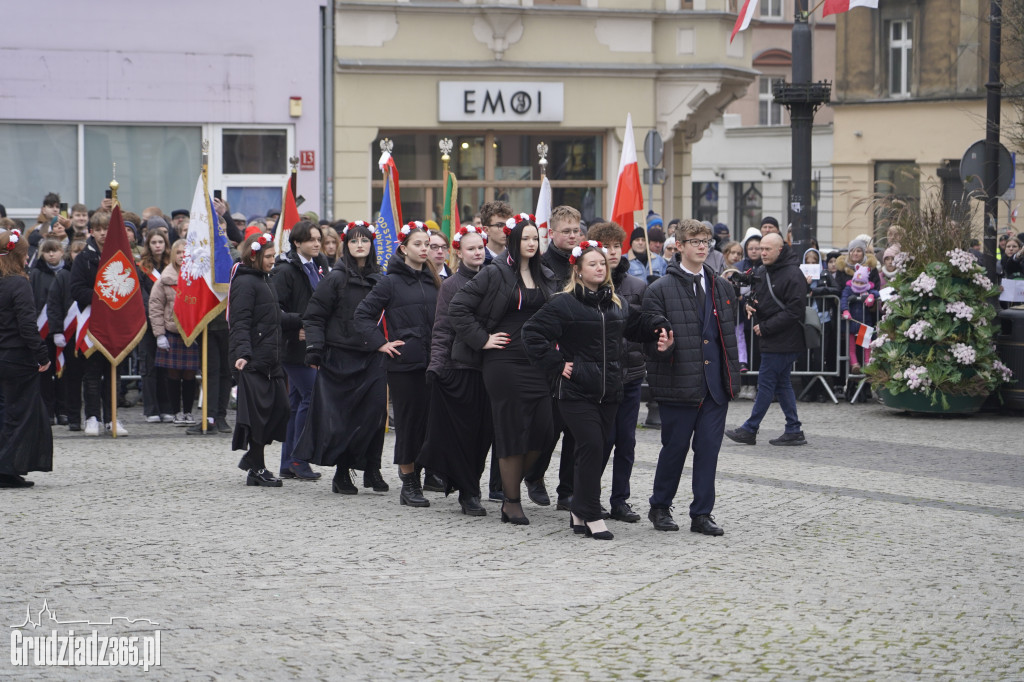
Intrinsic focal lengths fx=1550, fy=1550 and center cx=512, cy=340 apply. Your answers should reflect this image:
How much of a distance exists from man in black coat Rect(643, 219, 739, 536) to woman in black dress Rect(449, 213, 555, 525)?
747mm

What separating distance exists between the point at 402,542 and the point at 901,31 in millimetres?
36557

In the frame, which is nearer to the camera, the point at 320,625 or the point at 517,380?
the point at 320,625

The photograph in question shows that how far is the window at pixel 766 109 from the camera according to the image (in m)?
52.9

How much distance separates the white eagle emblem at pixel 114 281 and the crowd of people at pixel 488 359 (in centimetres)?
298

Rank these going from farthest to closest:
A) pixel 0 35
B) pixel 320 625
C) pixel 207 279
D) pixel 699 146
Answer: pixel 699 146, pixel 0 35, pixel 207 279, pixel 320 625

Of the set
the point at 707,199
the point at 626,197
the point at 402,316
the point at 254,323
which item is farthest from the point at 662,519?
the point at 707,199

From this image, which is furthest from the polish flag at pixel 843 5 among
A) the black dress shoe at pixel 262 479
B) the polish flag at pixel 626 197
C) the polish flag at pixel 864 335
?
the black dress shoe at pixel 262 479

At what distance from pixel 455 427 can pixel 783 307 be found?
485 cm

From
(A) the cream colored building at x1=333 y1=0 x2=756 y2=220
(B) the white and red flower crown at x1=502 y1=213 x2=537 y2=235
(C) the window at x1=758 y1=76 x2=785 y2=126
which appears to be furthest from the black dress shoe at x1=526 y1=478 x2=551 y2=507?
(C) the window at x1=758 y1=76 x2=785 y2=126

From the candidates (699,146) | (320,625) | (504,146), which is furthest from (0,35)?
(699,146)

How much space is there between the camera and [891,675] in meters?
6.42

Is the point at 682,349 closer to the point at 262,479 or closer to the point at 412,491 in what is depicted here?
the point at 412,491

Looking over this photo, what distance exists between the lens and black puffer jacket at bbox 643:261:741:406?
9.48 metres

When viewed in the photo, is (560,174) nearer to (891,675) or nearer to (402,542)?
(402,542)
